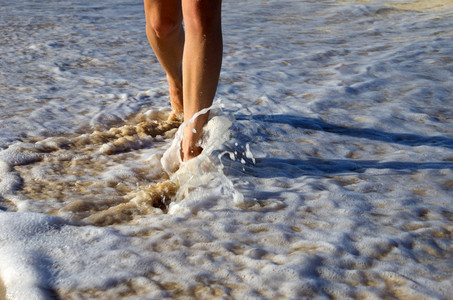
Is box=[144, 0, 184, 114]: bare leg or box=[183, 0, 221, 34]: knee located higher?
box=[183, 0, 221, 34]: knee

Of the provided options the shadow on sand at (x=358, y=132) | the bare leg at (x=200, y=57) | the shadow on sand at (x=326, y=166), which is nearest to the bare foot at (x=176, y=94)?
the shadow on sand at (x=358, y=132)

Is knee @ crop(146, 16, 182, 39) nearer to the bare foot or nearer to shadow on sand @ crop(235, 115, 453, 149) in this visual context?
the bare foot

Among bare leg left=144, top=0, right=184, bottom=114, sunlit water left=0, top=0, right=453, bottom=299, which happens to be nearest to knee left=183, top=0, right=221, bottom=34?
sunlit water left=0, top=0, right=453, bottom=299

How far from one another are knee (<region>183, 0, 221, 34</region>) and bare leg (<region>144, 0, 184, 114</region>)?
2.15 ft

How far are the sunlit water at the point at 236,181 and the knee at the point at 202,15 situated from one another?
42cm

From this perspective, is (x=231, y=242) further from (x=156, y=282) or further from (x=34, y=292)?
(x=34, y=292)

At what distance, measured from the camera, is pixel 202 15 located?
217cm

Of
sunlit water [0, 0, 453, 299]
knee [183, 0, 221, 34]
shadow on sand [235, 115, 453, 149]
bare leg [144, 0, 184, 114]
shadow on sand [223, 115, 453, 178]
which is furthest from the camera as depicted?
shadow on sand [235, 115, 453, 149]

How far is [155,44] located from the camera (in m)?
3.04

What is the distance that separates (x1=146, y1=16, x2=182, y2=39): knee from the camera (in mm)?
2910

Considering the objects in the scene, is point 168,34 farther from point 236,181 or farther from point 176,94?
point 236,181

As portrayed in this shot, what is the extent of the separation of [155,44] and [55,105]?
1.00 meters

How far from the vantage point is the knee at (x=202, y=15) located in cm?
214

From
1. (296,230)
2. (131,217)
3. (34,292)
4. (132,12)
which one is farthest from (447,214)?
(132,12)
